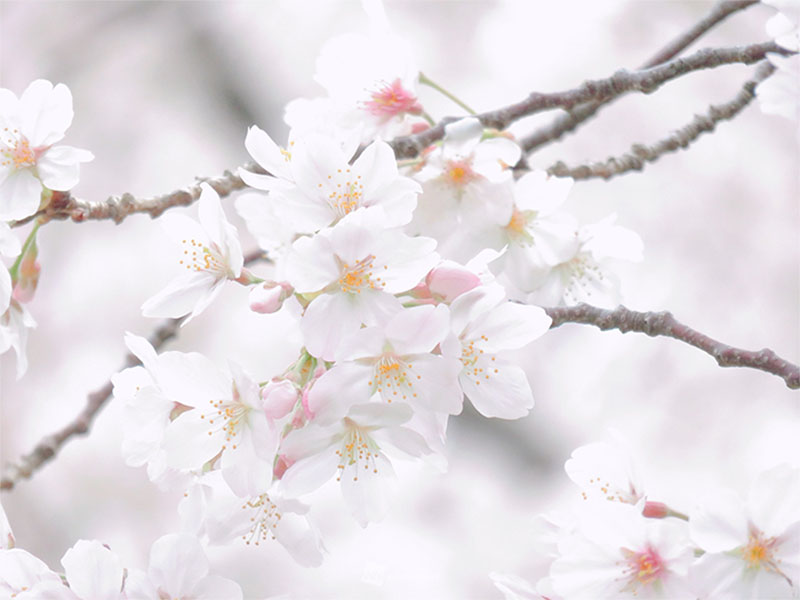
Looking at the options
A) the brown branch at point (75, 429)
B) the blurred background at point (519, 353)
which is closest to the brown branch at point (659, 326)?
the brown branch at point (75, 429)

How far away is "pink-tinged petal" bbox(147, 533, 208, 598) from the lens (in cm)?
41

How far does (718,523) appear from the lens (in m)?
0.38

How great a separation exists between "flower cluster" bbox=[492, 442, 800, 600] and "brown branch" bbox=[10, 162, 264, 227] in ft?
0.87

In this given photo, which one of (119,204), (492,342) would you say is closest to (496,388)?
(492,342)

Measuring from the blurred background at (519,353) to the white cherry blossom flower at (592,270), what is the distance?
0.92 metres

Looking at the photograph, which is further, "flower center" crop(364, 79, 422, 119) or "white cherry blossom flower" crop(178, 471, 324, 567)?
"flower center" crop(364, 79, 422, 119)

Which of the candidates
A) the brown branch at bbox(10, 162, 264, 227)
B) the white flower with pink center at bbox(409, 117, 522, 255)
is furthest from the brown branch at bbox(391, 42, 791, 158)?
the brown branch at bbox(10, 162, 264, 227)

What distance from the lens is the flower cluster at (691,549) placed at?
375mm

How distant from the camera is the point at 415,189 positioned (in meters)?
0.40

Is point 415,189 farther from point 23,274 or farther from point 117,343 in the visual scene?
point 117,343

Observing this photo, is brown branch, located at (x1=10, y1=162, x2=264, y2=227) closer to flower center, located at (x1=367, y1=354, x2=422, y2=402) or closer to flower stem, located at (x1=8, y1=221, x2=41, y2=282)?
flower stem, located at (x1=8, y1=221, x2=41, y2=282)

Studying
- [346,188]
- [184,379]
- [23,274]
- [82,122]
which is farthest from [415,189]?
[82,122]

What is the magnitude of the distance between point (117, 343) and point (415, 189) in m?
1.31

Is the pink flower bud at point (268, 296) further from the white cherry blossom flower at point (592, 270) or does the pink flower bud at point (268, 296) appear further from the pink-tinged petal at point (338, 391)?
the white cherry blossom flower at point (592, 270)
